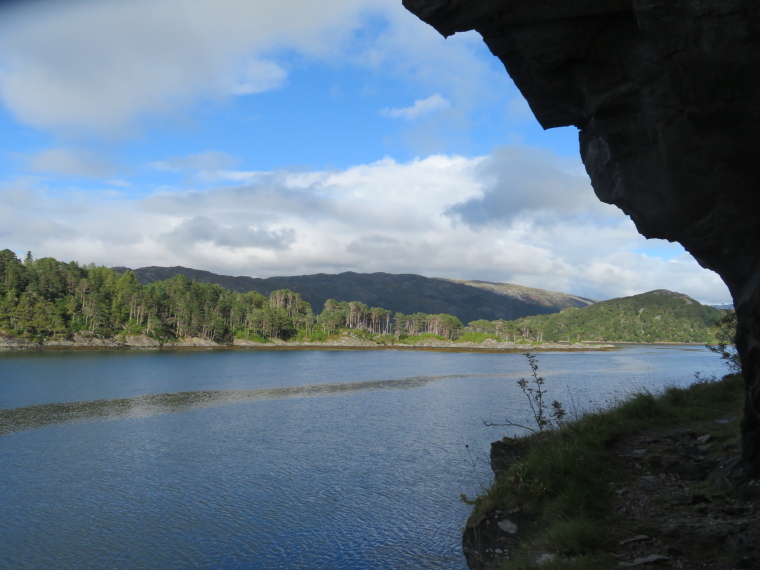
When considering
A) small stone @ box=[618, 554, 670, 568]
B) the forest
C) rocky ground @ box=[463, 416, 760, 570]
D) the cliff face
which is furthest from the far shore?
small stone @ box=[618, 554, 670, 568]

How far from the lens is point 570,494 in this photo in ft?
30.7

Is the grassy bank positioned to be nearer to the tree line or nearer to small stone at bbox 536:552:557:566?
small stone at bbox 536:552:557:566

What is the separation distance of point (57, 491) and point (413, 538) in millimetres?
14742

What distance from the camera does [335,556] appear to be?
47.1 feet

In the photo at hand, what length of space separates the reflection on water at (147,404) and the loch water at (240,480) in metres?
0.24

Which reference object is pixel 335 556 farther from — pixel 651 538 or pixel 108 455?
pixel 108 455

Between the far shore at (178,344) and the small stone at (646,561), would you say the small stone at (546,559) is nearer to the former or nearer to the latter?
the small stone at (646,561)

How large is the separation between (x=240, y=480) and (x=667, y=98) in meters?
20.4

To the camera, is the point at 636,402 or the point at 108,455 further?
the point at 108,455

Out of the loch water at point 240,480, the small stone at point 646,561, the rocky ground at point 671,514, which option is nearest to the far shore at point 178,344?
the loch water at point 240,480

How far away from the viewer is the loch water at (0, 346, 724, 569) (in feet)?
48.5

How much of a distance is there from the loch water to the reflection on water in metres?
0.24

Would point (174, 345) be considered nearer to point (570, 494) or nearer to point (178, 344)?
point (178, 344)

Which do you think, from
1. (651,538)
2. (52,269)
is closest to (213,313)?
(52,269)
